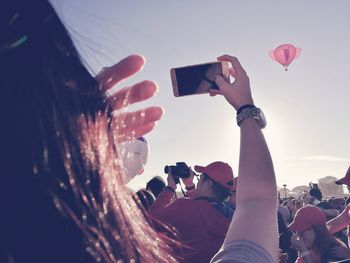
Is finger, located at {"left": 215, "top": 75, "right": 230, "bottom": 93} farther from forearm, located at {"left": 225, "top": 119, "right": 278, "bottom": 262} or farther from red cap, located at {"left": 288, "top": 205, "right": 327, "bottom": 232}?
red cap, located at {"left": 288, "top": 205, "right": 327, "bottom": 232}

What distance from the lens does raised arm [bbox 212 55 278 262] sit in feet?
3.12

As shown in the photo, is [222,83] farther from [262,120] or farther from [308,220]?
[308,220]

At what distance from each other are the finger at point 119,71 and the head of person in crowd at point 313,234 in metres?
4.50

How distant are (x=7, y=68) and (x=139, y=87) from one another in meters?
0.31

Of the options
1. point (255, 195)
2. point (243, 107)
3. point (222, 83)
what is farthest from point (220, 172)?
point (255, 195)

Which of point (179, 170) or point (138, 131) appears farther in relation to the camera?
point (179, 170)

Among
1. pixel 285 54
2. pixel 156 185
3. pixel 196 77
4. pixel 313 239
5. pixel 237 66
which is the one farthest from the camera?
pixel 285 54

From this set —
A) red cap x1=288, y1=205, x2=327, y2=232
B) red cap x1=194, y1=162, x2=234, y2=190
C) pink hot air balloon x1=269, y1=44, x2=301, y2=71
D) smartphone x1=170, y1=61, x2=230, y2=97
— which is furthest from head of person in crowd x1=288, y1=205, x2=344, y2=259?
pink hot air balloon x1=269, y1=44, x2=301, y2=71

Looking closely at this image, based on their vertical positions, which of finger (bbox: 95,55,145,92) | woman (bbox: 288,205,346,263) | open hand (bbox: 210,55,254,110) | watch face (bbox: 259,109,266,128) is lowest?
woman (bbox: 288,205,346,263)

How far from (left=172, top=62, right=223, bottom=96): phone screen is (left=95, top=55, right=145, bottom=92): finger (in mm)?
618

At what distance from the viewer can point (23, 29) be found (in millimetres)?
801

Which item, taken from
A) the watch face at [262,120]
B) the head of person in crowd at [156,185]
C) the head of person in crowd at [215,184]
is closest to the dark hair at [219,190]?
the head of person in crowd at [215,184]

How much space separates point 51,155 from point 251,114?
64 cm

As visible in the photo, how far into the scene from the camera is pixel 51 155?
0.80 m
